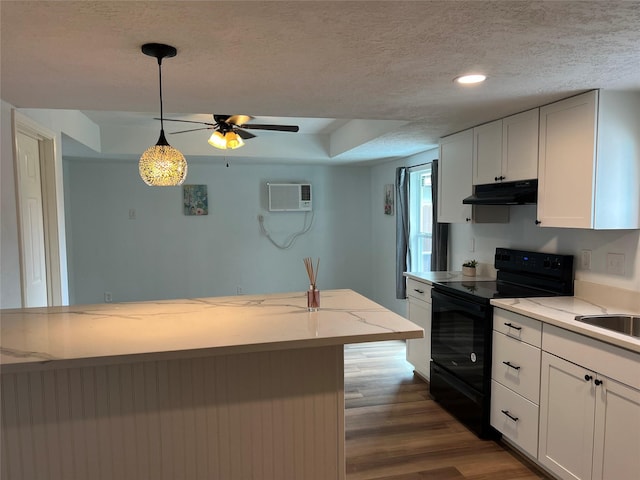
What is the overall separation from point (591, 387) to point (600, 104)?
4.84ft

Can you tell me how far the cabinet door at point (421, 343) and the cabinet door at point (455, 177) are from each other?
2.59ft

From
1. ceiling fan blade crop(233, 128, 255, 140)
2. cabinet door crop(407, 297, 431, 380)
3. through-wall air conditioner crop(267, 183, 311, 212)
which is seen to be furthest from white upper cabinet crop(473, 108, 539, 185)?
through-wall air conditioner crop(267, 183, 311, 212)

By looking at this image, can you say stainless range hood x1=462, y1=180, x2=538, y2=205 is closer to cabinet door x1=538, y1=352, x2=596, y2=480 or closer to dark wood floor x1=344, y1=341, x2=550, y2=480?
cabinet door x1=538, y1=352, x2=596, y2=480

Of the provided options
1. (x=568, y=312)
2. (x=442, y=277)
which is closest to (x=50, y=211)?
(x=442, y=277)

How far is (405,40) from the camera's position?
158cm

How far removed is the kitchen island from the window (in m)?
2.95

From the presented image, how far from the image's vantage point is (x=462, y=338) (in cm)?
292

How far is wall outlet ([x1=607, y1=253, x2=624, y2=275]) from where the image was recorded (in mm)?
2402

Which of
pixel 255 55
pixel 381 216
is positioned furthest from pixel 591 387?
pixel 381 216

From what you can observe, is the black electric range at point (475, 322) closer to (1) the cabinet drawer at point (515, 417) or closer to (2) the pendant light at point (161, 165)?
(1) the cabinet drawer at point (515, 417)

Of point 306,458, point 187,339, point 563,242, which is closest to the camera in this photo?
point 187,339

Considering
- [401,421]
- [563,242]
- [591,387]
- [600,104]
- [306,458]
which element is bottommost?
[401,421]

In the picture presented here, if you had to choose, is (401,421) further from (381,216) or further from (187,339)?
(381,216)

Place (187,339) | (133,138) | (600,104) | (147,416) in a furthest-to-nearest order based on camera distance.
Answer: (133,138) → (600,104) → (147,416) → (187,339)
